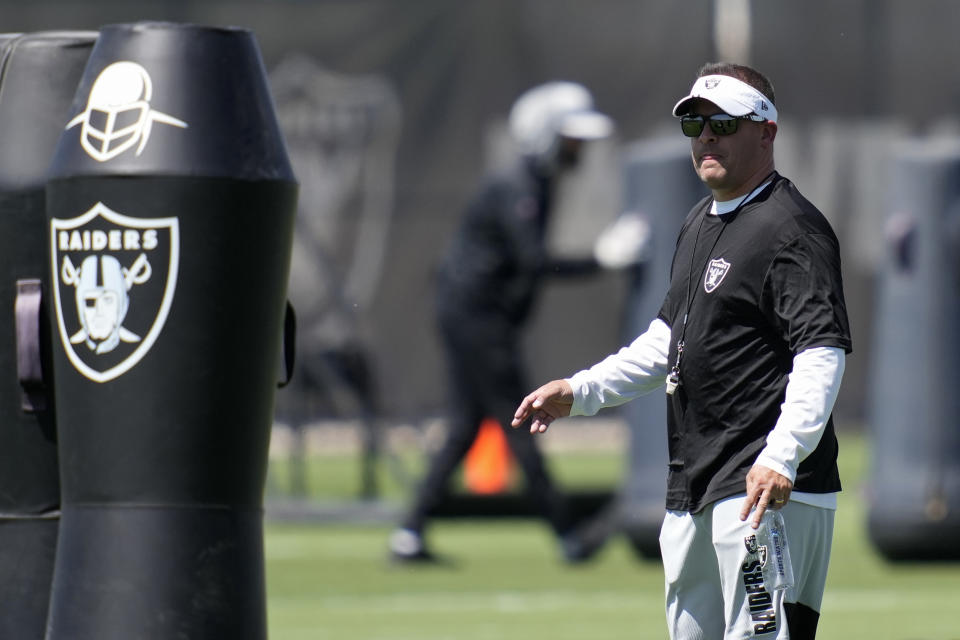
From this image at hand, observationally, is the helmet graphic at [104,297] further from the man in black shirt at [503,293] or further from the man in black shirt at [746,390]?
the man in black shirt at [503,293]

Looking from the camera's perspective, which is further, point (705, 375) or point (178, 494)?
point (178, 494)

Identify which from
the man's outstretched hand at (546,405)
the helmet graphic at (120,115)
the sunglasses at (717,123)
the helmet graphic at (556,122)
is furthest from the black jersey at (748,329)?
the helmet graphic at (556,122)

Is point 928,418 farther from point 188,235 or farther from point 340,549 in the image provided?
point 188,235

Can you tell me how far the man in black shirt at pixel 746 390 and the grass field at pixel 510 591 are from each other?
2.91 metres

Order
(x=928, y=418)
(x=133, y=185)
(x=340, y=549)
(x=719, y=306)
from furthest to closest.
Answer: (x=340, y=549) → (x=928, y=418) → (x=133, y=185) → (x=719, y=306)

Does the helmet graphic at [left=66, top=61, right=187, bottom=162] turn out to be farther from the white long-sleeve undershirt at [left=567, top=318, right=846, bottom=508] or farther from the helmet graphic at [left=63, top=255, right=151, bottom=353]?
the white long-sleeve undershirt at [left=567, top=318, right=846, bottom=508]

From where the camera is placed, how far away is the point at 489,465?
13664mm

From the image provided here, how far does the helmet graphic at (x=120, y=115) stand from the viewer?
16.4ft

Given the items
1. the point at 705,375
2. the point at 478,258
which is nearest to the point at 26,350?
the point at 705,375

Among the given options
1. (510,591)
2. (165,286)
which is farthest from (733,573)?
(510,591)

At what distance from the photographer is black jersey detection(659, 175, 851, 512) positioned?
4305mm

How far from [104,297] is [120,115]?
46 cm

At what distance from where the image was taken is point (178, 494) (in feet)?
16.4

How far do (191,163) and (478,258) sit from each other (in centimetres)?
517
